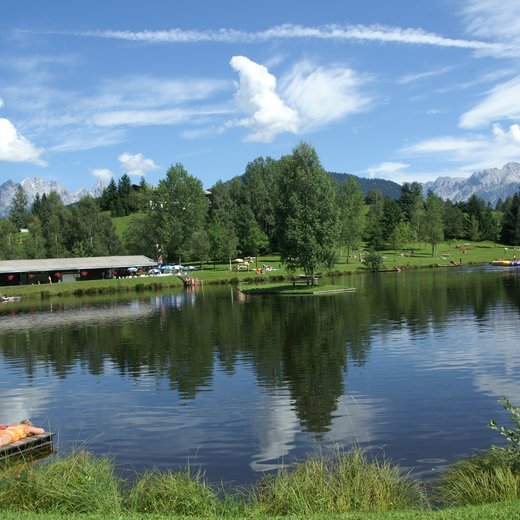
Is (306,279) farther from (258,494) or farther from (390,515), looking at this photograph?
(390,515)

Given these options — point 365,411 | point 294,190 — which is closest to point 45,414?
point 365,411

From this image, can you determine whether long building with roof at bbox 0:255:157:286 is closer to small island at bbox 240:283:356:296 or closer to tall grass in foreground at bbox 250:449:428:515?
small island at bbox 240:283:356:296

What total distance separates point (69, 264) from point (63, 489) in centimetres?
10969

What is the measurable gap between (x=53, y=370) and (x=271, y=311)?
26.5 m

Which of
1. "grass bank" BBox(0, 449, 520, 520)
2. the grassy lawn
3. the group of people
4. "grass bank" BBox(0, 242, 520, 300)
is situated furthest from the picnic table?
the grassy lawn

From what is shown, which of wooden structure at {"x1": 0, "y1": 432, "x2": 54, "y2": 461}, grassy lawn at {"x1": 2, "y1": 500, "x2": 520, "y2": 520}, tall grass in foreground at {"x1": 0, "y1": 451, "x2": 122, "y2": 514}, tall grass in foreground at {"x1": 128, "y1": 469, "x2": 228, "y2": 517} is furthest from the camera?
wooden structure at {"x1": 0, "y1": 432, "x2": 54, "y2": 461}

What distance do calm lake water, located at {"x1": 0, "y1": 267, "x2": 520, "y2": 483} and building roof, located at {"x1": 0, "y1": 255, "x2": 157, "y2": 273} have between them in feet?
203

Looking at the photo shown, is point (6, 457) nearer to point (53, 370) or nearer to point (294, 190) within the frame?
point (53, 370)

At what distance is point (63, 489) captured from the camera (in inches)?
515

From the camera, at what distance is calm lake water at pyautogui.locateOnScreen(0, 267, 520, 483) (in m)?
18.0

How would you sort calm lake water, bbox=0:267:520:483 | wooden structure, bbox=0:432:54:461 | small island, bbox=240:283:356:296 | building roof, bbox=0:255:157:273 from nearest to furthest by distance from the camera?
wooden structure, bbox=0:432:54:461 → calm lake water, bbox=0:267:520:483 → small island, bbox=240:283:356:296 → building roof, bbox=0:255:157:273

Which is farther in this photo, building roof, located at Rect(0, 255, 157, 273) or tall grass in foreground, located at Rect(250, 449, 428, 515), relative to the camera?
building roof, located at Rect(0, 255, 157, 273)

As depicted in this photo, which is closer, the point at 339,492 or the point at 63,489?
the point at 339,492

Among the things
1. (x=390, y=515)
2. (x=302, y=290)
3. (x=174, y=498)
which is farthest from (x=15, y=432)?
(x=302, y=290)
